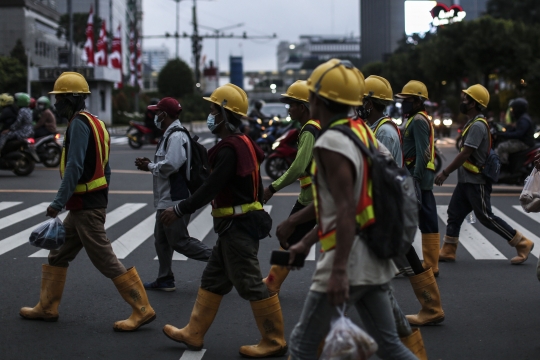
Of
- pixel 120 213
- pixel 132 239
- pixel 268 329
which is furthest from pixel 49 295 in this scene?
pixel 120 213

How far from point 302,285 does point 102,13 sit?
110 m

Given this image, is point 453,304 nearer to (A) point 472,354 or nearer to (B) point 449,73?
(A) point 472,354

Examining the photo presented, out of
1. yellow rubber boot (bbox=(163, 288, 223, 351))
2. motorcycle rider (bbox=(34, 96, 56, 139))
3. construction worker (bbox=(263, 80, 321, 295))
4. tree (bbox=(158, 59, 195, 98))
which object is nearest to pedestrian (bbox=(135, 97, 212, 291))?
construction worker (bbox=(263, 80, 321, 295))

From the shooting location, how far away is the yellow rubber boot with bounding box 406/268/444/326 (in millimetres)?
6039

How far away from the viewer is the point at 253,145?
18.1 ft

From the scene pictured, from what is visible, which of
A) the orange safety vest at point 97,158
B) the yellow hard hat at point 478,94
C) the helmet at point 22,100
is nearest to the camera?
the orange safety vest at point 97,158

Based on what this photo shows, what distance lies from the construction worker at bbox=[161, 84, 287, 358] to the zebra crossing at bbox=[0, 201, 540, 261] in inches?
145

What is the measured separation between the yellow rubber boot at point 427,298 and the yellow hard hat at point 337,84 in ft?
8.26

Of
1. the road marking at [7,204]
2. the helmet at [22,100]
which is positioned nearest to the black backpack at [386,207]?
the road marking at [7,204]

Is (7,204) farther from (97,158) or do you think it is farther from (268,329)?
(268,329)

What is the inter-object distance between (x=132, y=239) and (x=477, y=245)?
427 cm

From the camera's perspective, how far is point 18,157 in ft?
57.5

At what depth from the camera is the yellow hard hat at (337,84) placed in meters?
3.80

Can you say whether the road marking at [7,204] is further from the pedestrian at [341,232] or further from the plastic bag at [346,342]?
the plastic bag at [346,342]
